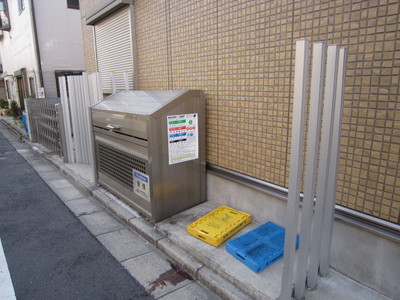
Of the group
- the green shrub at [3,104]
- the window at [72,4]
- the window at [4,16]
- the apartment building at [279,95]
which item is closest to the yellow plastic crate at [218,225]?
the apartment building at [279,95]

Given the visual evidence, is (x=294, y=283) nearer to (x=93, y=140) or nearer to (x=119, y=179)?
(x=119, y=179)

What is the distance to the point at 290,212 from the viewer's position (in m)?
2.05

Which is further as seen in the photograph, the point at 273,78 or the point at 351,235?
the point at 273,78

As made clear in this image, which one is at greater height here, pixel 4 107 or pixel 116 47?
pixel 116 47

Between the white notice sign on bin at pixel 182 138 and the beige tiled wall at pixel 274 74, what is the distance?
303mm

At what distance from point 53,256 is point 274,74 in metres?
3.13

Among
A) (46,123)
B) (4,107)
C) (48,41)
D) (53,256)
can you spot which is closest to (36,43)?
(48,41)

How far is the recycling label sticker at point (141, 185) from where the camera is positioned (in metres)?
3.65

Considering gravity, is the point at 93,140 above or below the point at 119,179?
above

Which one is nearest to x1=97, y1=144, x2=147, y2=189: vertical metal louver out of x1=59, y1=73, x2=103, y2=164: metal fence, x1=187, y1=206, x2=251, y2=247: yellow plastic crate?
x1=187, y1=206, x2=251, y2=247: yellow plastic crate

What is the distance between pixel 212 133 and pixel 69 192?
297 centimetres

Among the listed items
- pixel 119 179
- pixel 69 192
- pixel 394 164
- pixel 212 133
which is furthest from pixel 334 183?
pixel 69 192

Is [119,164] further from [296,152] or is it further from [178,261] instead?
[296,152]

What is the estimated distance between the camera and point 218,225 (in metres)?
3.37
